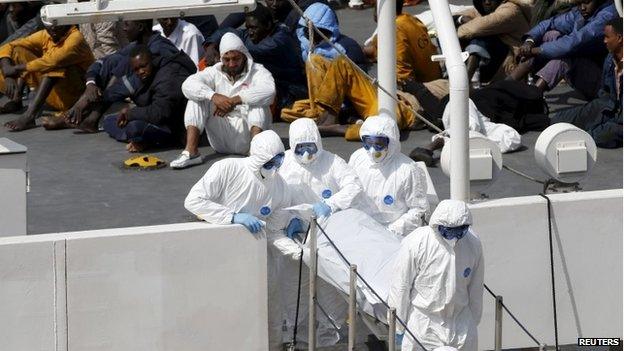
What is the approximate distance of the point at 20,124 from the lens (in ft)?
59.8

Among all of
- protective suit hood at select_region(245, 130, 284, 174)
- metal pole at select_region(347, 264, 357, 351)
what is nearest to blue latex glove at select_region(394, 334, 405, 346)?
metal pole at select_region(347, 264, 357, 351)

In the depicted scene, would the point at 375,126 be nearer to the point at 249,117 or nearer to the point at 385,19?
the point at 385,19

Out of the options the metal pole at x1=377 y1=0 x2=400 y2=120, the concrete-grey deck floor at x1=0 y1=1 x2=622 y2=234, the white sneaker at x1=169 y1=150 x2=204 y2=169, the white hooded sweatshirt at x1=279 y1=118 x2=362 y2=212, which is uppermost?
the metal pole at x1=377 y1=0 x2=400 y2=120

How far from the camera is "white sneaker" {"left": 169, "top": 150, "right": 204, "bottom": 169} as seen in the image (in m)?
16.8

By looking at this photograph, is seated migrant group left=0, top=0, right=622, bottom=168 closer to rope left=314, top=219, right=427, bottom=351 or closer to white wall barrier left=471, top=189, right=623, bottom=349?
white wall barrier left=471, top=189, right=623, bottom=349

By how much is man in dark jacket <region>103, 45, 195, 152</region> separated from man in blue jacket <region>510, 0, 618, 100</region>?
3.05 meters

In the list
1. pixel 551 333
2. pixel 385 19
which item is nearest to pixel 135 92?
pixel 385 19

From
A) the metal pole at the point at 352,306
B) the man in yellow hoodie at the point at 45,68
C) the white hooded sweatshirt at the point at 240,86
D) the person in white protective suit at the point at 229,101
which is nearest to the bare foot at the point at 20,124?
the man in yellow hoodie at the point at 45,68

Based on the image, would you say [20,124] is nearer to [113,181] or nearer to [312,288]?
[113,181]

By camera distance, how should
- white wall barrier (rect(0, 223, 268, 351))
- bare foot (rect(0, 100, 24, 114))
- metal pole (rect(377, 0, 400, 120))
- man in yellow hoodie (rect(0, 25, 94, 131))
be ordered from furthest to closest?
bare foot (rect(0, 100, 24, 114))
man in yellow hoodie (rect(0, 25, 94, 131))
metal pole (rect(377, 0, 400, 120))
white wall barrier (rect(0, 223, 268, 351))

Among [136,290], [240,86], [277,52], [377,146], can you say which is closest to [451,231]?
[377,146]

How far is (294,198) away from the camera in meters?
13.9

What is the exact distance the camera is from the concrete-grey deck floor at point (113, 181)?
618 inches

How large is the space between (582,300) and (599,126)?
3138 millimetres
